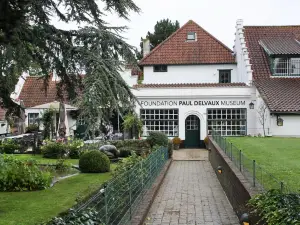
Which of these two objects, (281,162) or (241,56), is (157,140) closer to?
(241,56)

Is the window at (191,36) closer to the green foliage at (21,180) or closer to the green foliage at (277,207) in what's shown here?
the green foliage at (21,180)

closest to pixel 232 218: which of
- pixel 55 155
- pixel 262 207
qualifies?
pixel 262 207

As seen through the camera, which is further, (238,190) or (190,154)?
(190,154)

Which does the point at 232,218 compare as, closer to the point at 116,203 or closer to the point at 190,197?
the point at 190,197

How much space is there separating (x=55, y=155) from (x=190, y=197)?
398 inches

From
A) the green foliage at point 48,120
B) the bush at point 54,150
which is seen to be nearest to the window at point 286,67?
the green foliage at point 48,120

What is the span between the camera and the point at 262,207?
7.92 m

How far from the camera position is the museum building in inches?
1217

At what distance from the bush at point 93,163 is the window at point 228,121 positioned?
1628 centimetres

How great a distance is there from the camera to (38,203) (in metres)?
11.3

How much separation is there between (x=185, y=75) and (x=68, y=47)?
27.7 meters

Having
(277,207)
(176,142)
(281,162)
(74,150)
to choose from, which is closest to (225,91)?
(176,142)

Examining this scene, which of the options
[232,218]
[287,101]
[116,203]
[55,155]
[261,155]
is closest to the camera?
[116,203]

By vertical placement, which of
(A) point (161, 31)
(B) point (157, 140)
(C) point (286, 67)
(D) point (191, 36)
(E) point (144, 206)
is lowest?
(E) point (144, 206)
